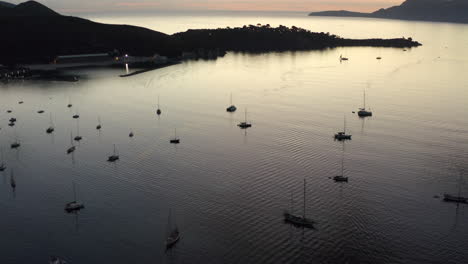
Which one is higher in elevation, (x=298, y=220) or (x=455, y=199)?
(x=455, y=199)

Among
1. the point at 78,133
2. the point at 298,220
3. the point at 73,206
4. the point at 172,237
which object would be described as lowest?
the point at 172,237

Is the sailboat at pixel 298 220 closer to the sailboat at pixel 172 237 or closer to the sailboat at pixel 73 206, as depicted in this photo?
the sailboat at pixel 172 237

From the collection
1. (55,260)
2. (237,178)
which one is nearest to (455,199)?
(237,178)

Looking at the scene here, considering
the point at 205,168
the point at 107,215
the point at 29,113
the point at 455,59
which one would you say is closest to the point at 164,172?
the point at 205,168

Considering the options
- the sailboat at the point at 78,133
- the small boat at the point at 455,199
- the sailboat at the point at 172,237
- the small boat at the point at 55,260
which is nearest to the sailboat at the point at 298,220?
the sailboat at the point at 172,237

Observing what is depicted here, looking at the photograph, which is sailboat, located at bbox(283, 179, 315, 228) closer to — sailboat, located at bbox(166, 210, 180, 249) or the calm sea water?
the calm sea water

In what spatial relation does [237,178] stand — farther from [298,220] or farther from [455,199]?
[455,199]

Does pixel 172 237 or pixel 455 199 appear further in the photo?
pixel 455 199

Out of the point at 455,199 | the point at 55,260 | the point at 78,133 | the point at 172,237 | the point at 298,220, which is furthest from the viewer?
the point at 78,133

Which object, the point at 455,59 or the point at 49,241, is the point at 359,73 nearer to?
the point at 455,59
